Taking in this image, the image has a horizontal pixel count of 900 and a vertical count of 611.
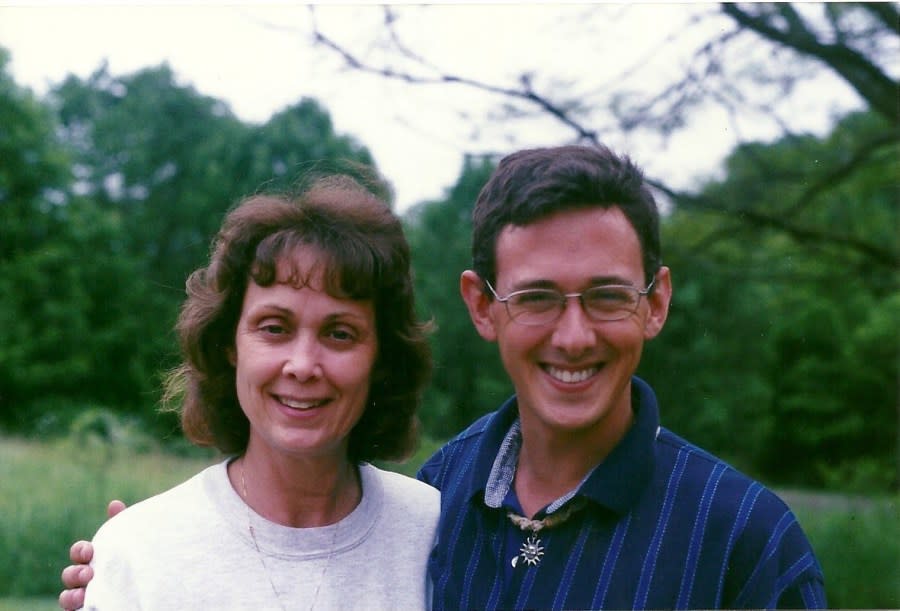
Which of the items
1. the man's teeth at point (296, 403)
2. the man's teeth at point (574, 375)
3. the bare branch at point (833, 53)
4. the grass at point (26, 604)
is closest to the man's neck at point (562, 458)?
the man's teeth at point (574, 375)

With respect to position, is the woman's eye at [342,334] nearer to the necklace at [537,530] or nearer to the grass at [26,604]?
the necklace at [537,530]

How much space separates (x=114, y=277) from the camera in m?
3.79

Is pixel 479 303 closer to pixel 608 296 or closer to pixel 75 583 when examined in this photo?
pixel 608 296

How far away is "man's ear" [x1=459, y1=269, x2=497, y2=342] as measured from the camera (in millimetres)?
1892

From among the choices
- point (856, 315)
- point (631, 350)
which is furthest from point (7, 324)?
point (856, 315)

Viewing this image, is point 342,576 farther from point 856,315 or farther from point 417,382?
point 856,315

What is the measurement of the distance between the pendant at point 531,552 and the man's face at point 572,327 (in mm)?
Result: 215

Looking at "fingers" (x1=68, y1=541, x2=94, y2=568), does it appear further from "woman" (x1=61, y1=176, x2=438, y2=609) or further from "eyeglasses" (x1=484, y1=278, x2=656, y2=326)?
"eyeglasses" (x1=484, y1=278, x2=656, y2=326)

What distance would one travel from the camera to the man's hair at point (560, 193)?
1769 millimetres

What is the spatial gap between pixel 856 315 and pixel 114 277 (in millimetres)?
3283

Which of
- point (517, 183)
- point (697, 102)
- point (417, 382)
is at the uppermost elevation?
point (697, 102)

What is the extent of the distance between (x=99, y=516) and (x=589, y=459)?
341 centimetres

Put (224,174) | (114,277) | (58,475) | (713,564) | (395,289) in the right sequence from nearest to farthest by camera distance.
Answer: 1. (713,564)
2. (395,289)
3. (224,174)
4. (114,277)
5. (58,475)

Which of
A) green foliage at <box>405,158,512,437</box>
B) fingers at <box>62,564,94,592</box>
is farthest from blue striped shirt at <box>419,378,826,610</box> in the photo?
green foliage at <box>405,158,512,437</box>
